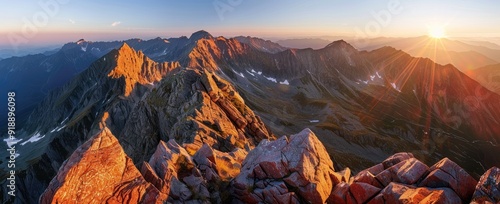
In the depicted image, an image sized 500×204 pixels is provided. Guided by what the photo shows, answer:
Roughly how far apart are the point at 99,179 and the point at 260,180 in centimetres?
1541

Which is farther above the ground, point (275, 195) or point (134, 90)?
point (275, 195)

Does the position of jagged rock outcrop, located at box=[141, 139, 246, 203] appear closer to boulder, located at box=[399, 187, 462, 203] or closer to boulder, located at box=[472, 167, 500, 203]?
boulder, located at box=[399, 187, 462, 203]

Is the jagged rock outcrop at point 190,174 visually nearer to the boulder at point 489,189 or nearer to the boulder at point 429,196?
the boulder at point 429,196

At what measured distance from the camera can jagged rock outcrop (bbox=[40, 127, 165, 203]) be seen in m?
20.3

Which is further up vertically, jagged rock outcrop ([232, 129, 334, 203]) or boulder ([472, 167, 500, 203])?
boulder ([472, 167, 500, 203])

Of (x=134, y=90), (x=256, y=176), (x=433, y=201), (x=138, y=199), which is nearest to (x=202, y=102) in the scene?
(x=256, y=176)

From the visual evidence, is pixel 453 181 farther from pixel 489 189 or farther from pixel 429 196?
pixel 429 196

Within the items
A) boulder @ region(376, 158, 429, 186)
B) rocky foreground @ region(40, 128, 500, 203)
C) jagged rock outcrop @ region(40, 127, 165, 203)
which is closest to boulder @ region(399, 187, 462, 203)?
rocky foreground @ region(40, 128, 500, 203)

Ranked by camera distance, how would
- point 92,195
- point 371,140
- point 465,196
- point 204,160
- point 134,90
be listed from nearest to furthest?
point 92,195
point 465,196
point 204,160
point 371,140
point 134,90

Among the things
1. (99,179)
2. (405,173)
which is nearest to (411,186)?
(405,173)

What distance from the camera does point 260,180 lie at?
2900 cm

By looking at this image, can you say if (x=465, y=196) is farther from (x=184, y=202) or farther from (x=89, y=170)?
(x=89, y=170)

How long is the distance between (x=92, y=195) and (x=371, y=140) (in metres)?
190

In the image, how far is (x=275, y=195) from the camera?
26.8 meters
